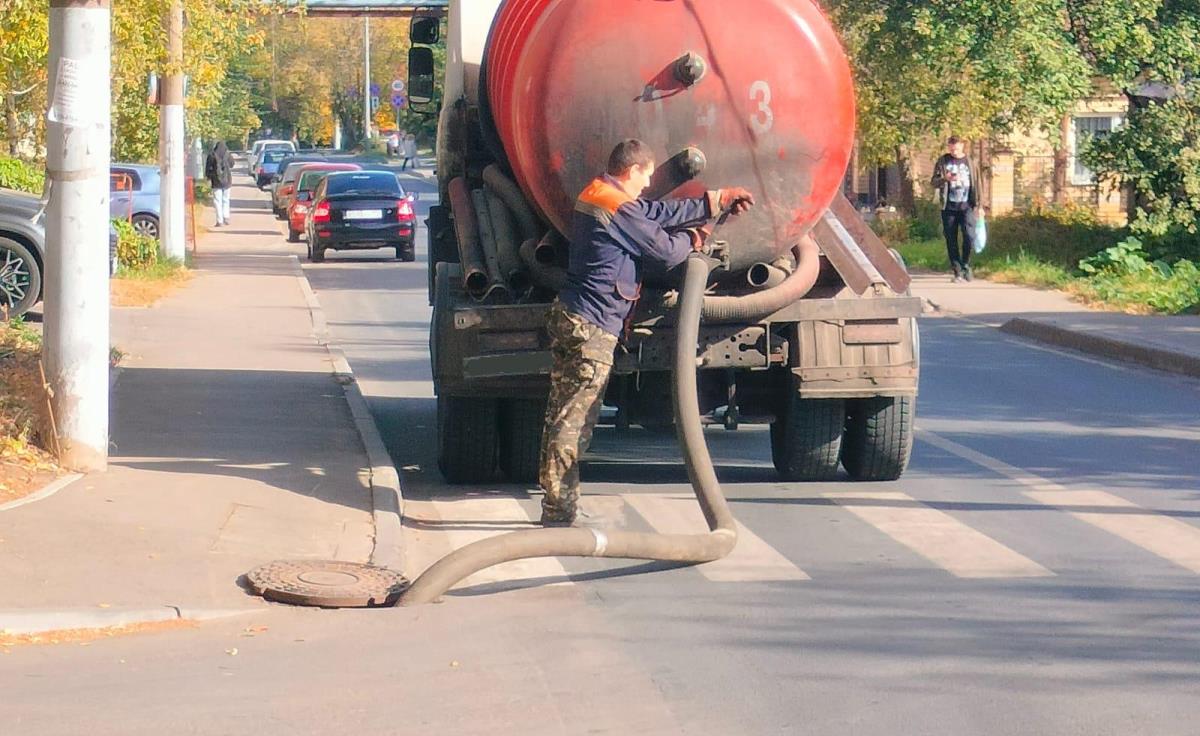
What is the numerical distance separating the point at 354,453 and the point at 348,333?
8753 millimetres

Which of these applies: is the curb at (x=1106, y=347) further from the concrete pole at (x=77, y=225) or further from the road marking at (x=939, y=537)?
the concrete pole at (x=77, y=225)

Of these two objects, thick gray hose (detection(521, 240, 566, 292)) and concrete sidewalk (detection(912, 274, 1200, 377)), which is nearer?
thick gray hose (detection(521, 240, 566, 292))

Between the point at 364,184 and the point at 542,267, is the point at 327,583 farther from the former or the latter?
the point at 364,184

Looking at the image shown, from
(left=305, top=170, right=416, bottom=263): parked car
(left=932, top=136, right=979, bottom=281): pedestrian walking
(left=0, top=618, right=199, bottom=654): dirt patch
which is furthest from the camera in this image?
(left=305, top=170, right=416, bottom=263): parked car

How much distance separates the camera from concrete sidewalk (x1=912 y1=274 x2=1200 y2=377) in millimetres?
16031

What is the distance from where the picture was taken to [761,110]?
8648 mm

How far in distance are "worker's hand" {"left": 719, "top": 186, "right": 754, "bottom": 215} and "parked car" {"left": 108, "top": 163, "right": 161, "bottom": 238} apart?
22.5 m

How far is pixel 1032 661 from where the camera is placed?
6.25 metres

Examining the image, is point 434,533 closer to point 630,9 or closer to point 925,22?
point 630,9

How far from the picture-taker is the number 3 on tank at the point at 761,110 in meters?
8.62

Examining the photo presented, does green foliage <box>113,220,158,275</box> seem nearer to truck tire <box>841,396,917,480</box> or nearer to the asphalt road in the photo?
the asphalt road

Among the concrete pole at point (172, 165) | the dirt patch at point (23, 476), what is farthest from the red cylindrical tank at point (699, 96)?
the concrete pole at point (172, 165)

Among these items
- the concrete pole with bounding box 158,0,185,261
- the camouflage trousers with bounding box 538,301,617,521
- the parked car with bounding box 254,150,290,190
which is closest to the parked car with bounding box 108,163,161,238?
the concrete pole with bounding box 158,0,185,261

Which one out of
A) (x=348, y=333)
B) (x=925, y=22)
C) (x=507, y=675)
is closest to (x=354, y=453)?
(x=507, y=675)
